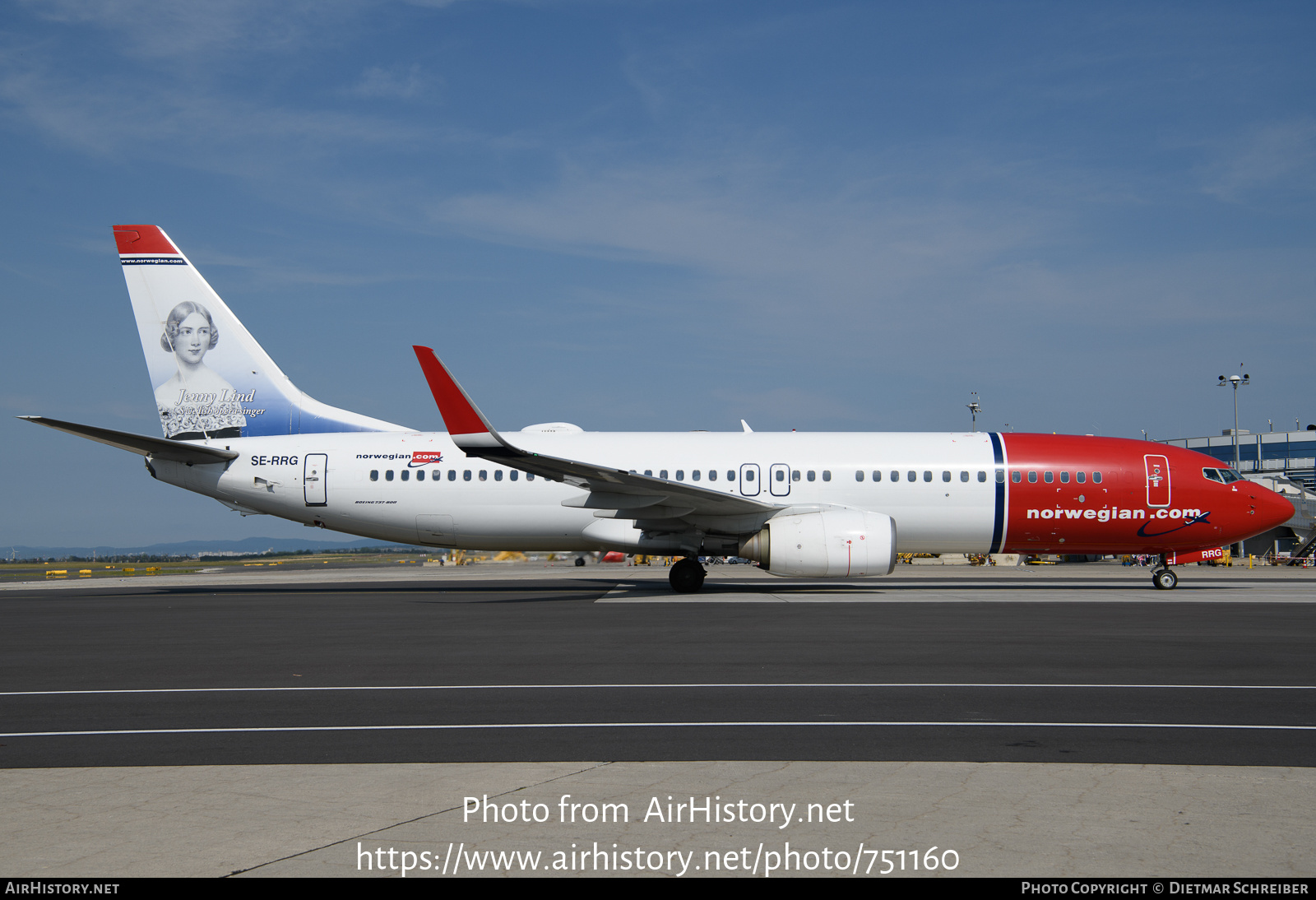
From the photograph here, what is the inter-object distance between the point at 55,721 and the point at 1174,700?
29.8 ft

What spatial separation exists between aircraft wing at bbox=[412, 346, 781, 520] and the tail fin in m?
7.10

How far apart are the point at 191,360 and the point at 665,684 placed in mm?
19754

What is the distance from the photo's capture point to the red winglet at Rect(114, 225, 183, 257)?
2367cm

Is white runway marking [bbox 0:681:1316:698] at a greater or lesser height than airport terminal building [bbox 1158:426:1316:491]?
lesser

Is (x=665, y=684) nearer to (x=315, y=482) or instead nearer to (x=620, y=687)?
(x=620, y=687)

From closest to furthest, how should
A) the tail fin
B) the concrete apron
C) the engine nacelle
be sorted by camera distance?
the concrete apron → the engine nacelle → the tail fin

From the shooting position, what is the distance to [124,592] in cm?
2497

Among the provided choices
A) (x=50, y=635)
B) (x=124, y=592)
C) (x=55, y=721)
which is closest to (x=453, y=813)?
(x=55, y=721)

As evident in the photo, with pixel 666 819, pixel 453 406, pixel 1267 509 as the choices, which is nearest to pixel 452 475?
pixel 453 406

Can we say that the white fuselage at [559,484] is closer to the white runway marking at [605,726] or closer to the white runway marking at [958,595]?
the white runway marking at [958,595]

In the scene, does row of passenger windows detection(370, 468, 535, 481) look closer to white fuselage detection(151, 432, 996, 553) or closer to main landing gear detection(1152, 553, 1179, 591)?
white fuselage detection(151, 432, 996, 553)

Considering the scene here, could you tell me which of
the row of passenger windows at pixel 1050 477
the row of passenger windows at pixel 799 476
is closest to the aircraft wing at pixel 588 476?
the row of passenger windows at pixel 799 476

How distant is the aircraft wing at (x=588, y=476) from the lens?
60.1ft

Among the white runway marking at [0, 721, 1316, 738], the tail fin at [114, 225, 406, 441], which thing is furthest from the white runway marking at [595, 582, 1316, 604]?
the white runway marking at [0, 721, 1316, 738]
